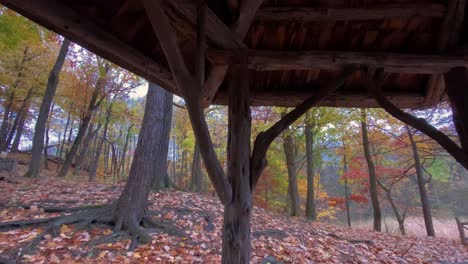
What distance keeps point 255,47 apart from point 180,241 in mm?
3615

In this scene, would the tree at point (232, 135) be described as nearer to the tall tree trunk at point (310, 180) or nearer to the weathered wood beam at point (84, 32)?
the weathered wood beam at point (84, 32)

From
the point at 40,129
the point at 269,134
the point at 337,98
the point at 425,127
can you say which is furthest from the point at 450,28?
the point at 40,129

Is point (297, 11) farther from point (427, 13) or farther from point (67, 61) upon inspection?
point (67, 61)

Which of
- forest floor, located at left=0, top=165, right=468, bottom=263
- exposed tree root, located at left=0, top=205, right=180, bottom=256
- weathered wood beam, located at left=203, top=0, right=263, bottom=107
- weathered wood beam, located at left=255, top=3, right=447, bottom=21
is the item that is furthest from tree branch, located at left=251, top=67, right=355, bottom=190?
exposed tree root, located at left=0, top=205, right=180, bottom=256

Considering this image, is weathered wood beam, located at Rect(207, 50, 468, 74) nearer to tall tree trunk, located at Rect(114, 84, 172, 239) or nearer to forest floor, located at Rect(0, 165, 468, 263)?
forest floor, located at Rect(0, 165, 468, 263)

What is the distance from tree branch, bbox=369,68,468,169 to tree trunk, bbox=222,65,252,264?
134 cm

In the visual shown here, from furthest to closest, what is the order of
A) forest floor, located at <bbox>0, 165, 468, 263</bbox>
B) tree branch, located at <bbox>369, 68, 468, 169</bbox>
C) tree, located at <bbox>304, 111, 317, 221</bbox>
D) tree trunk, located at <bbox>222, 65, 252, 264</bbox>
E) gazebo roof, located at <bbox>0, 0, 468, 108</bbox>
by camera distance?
tree, located at <bbox>304, 111, 317, 221</bbox>, forest floor, located at <bbox>0, 165, 468, 263</bbox>, tree branch, located at <bbox>369, 68, 468, 169</bbox>, tree trunk, located at <bbox>222, 65, 252, 264</bbox>, gazebo roof, located at <bbox>0, 0, 468, 108</bbox>

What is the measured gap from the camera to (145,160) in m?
5.16

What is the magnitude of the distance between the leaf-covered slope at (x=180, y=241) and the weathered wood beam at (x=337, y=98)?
2.73m

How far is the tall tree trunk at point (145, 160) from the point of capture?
461cm

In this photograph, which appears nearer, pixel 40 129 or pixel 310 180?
pixel 40 129

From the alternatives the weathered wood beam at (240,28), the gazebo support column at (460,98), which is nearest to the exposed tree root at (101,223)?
the weathered wood beam at (240,28)

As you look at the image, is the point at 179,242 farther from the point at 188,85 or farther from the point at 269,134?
the point at 188,85

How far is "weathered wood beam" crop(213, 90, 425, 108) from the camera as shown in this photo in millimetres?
2955
